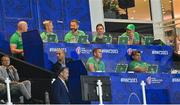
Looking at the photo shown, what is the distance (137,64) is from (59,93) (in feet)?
12.1

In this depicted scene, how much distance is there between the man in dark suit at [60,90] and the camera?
1393 cm

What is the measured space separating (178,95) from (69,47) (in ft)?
10.2

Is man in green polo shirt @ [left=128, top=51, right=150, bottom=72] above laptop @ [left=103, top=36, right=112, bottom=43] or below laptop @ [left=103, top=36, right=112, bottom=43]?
below

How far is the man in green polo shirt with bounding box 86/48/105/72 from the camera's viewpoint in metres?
15.8

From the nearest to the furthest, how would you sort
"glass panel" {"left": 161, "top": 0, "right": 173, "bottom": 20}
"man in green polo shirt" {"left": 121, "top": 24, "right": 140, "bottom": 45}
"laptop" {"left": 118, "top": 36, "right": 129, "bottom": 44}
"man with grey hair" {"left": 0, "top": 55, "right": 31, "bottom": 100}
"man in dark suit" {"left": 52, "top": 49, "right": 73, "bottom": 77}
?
1. "man with grey hair" {"left": 0, "top": 55, "right": 31, "bottom": 100}
2. "man in dark suit" {"left": 52, "top": 49, "right": 73, "bottom": 77}
3. "laptop" {"left": 118, "top": 36, "right": 129, "bottom": 44}
4. "man in green polo shirt" {"left": 121, "top": 24, "right": 140, "bottom": 45}
5. "glass panel" {"left": 161, "top": 0, "right": 173, "bottom": 20}

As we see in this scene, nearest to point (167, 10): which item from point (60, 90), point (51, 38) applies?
point (51, 38)

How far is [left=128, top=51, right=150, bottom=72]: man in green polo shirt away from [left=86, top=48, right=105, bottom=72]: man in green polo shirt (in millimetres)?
1040

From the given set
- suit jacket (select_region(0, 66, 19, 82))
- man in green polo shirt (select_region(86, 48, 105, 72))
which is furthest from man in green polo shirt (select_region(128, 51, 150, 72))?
suit jacket (select_region(0, 66, 19, 82))

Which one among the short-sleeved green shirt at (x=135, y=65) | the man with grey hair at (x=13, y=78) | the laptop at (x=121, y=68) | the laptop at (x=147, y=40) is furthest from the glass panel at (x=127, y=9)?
the man with grey hair at (x=13, y=78)

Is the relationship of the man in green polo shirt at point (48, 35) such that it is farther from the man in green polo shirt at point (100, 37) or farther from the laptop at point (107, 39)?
the laptop at point (107, 39)

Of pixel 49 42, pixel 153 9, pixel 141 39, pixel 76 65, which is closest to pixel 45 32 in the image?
pixel 49 42

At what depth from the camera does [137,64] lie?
1706 centimetres

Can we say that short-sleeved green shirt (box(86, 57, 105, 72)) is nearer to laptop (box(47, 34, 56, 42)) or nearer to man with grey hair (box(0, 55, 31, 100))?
laptop (box(47, 34, 56, 42))

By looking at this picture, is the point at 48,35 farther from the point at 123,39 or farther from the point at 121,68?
the point at 123,39
